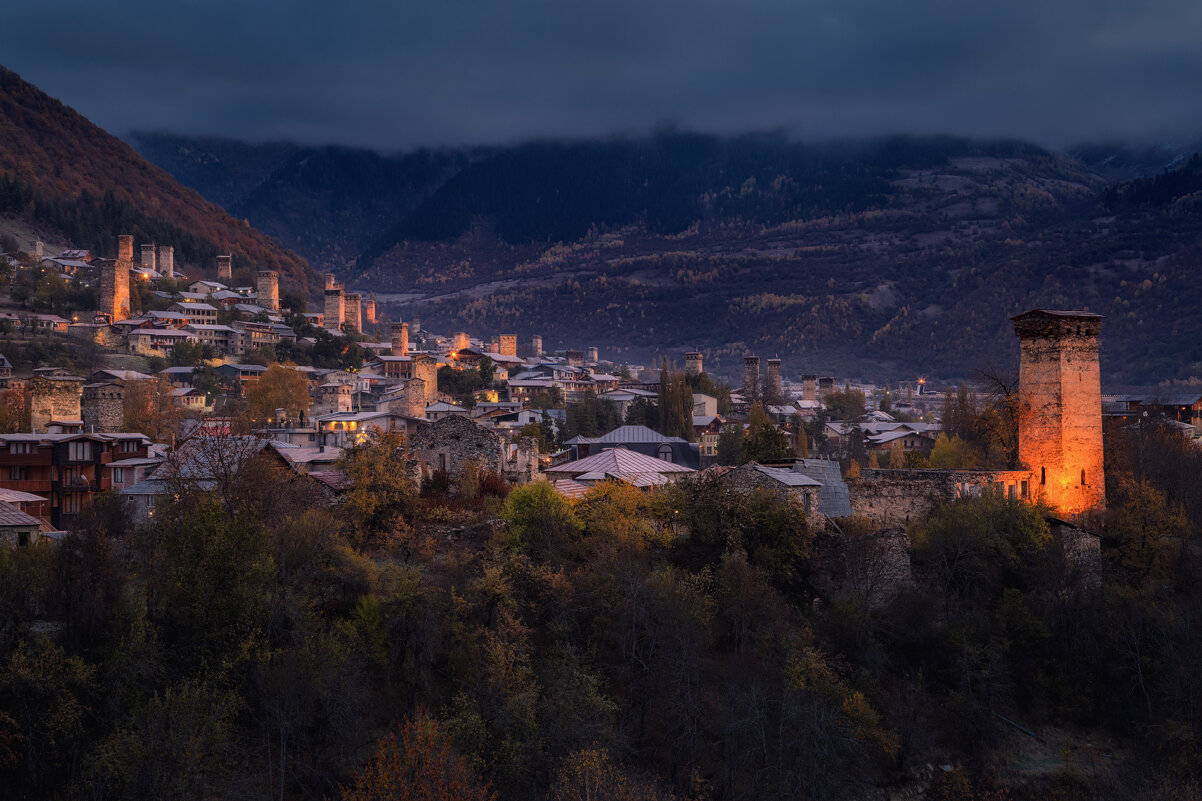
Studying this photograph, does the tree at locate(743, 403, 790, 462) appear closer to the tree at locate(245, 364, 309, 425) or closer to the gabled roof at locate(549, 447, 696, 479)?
the gabled roof at locate(549, 447, 696, 479)

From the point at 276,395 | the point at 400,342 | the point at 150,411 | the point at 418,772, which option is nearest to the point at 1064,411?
the point at 418,772

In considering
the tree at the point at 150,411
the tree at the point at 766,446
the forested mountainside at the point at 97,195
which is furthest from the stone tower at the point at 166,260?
the tree at the point at 766,446

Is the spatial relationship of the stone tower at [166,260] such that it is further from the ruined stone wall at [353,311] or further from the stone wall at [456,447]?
the stone wall at [456,447]

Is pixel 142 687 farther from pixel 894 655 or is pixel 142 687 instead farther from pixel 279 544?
pixel 894 655

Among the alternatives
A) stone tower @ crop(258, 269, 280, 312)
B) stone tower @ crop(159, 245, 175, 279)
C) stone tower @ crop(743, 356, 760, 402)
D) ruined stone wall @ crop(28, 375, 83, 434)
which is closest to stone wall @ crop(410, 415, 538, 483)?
ruined stone wall @ crop(28, 375, 83, 434)

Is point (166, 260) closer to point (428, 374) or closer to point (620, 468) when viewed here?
point (428, 374)
